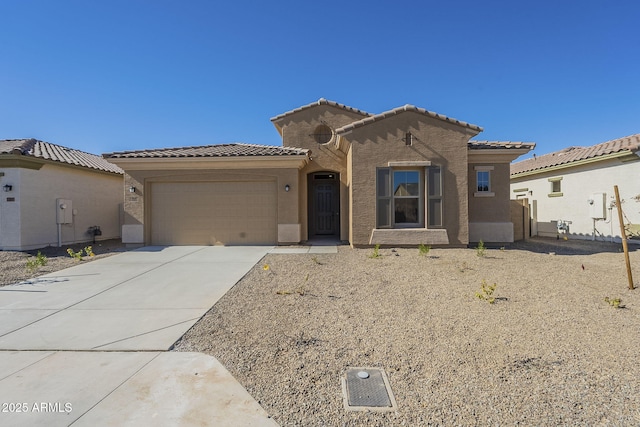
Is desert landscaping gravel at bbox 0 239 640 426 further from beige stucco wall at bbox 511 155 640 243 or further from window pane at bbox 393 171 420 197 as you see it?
beige stucco wall at bbox 511 155 640 243

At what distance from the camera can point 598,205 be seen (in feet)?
41.4

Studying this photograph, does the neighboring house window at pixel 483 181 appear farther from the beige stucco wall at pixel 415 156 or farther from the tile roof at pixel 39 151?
the tile roof at pixel 39 151

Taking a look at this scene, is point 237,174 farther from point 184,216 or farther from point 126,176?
point 126,176

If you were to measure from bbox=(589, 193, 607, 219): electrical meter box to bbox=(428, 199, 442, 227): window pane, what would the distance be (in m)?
7.47

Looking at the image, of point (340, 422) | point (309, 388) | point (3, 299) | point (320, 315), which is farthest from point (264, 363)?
point (3, 299)

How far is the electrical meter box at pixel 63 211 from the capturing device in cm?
1214

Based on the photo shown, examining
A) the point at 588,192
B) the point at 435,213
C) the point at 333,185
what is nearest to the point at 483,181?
the point at 435,213

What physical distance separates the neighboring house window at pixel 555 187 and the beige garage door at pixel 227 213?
533 inches

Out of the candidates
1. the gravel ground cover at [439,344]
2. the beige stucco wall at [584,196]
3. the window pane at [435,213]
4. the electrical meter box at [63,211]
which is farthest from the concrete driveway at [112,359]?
the beige stucco wall at [584,196]

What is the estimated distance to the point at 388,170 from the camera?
34.9 ft

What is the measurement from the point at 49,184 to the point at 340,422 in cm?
1454

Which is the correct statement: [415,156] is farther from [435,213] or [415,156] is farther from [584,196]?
[584,196]

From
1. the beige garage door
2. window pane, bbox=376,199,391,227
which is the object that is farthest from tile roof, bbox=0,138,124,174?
window pane, bbox=376,199,391,227

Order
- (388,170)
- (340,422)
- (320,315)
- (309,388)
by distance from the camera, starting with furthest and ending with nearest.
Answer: (388,170)
(320,315)
(309,388)
(340,422)
